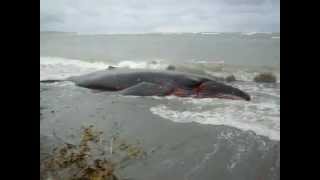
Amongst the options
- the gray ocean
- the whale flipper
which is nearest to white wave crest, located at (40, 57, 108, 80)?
the gray ocean

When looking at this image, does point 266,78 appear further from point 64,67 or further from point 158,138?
point 64,67

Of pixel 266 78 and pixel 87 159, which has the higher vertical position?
pixel 266 78

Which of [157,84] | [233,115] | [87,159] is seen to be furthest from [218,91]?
[87,159]

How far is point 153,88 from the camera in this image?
190cm

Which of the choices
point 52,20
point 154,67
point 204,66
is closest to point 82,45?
point 52,20

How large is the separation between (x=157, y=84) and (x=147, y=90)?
2.2 inches

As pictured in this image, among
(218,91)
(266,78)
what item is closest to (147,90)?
(218,91)

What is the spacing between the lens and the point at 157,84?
1.91 meters

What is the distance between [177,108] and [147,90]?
17cm

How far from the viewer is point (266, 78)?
1.84 metres

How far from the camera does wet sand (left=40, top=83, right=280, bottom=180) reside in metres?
1.78

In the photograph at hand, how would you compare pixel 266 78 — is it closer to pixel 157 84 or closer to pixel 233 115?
pixel 233 115

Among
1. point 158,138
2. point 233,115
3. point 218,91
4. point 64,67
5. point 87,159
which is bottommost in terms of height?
point 87,159
